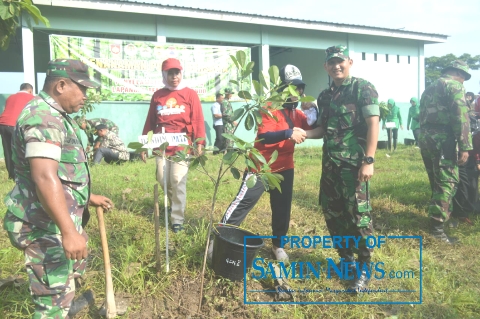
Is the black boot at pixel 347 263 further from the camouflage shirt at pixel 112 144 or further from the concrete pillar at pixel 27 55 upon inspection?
the concrete pillar at pixel 27 55

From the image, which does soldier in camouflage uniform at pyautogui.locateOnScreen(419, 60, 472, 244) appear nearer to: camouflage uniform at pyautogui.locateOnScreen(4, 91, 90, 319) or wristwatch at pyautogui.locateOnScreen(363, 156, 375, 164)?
wristwatch at pyautogui.locateOnScreen(363, 156, 375, 164)

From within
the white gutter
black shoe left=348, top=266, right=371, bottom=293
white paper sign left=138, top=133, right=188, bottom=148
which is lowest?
black shoe left=348, top=266, right=371, bottom=293

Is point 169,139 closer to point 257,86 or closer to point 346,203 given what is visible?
point 257,86

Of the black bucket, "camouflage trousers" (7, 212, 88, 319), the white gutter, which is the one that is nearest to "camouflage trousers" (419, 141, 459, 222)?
the black bucket

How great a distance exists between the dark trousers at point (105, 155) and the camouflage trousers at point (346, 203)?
5.82m

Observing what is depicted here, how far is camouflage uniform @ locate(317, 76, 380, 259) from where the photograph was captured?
2967 millimetres

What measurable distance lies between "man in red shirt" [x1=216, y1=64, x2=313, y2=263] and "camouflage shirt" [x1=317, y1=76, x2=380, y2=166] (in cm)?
27

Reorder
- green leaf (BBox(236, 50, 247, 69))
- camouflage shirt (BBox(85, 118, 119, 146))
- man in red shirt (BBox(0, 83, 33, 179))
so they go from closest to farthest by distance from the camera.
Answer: green leaf (BBox(236, 50, 247, 69)) → man in red shirt (BBox(0, 83, 33, 179)) → camouflage shirt (BBox(85, 118, 119, 146))

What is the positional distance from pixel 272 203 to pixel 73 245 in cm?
193

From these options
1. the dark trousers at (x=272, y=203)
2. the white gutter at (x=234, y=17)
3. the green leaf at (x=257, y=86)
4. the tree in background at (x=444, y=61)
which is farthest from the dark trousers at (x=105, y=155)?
the tree in background at (x=444, y=61)

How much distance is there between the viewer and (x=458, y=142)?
13.5 ft

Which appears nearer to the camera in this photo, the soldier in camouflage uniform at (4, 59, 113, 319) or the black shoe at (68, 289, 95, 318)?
the soldier in camouflage uniform at (4, 59, 113, 319)

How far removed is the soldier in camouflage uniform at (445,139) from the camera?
409cm

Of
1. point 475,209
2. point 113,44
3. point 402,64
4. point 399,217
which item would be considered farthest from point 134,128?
point 402,64
